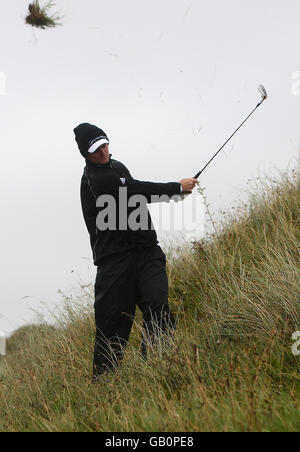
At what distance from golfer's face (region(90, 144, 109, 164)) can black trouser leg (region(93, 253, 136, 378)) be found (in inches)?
33.3

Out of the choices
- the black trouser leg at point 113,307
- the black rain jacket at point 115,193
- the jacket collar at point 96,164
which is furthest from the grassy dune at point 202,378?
the jacket collar at point 96,164

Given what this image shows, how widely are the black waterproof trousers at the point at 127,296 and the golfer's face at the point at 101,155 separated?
0.83 m

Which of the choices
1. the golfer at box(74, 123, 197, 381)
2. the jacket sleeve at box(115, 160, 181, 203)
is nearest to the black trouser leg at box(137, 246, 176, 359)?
the golfer at box(74, 123, 197, 381)

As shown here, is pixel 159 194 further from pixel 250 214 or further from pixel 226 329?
pixel 250 214

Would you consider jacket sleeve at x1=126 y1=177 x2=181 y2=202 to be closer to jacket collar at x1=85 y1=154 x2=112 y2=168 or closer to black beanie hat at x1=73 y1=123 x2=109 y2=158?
jacket collar at x1=85 y1=154 x2=112 y2=168

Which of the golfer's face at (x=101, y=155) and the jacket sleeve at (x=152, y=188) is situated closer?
the jacket sleeve at (x=152, y=188)

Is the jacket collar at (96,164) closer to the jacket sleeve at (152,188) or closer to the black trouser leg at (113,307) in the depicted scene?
the jacket sleeve at (152,188)

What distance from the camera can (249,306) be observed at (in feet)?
15.9

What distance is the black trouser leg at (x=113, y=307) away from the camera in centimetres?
504

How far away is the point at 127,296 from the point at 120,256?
346 millimetres

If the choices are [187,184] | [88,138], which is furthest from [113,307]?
[88,138]

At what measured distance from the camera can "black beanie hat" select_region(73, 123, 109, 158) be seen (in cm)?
517

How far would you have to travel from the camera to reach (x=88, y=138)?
5203 millimetres
